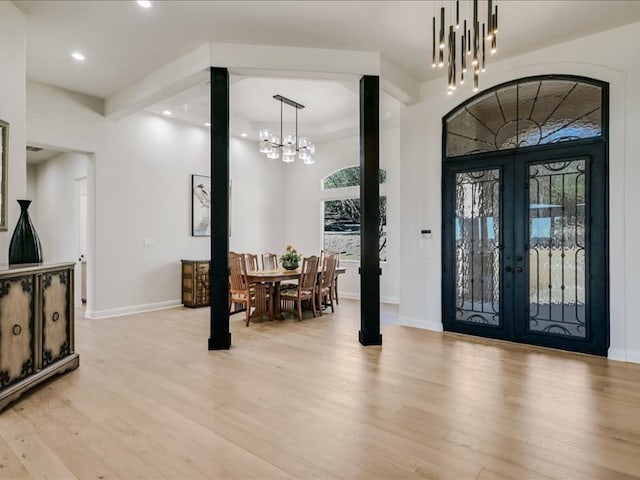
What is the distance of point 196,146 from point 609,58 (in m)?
6.44

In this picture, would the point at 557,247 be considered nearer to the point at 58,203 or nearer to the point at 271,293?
the point at 271,293

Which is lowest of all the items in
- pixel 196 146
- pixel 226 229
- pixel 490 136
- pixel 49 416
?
pixel 49 416

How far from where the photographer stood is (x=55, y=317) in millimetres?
3314

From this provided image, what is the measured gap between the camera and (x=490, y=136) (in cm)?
474

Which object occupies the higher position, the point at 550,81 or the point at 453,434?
the point at 550,81

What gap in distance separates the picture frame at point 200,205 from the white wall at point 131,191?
0.09 meters

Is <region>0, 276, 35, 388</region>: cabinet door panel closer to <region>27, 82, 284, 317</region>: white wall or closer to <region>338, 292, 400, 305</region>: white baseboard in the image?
<region>27, 82, 284, 317</region>: white wall

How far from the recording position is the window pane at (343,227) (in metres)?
8.06

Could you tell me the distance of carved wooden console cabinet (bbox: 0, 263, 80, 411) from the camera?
9.04 ft

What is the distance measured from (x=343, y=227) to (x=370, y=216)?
381 cm

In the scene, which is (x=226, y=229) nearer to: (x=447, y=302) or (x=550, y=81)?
(x=447, y=302)

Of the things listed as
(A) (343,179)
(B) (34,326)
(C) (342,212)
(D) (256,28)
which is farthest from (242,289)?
(A) (343,179)

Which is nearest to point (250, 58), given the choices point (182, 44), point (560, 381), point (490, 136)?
point (182, 44)

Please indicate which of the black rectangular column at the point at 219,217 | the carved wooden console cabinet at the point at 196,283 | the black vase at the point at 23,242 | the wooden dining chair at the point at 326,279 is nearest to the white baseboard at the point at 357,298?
the wooden dining chair at the point at 326,279
